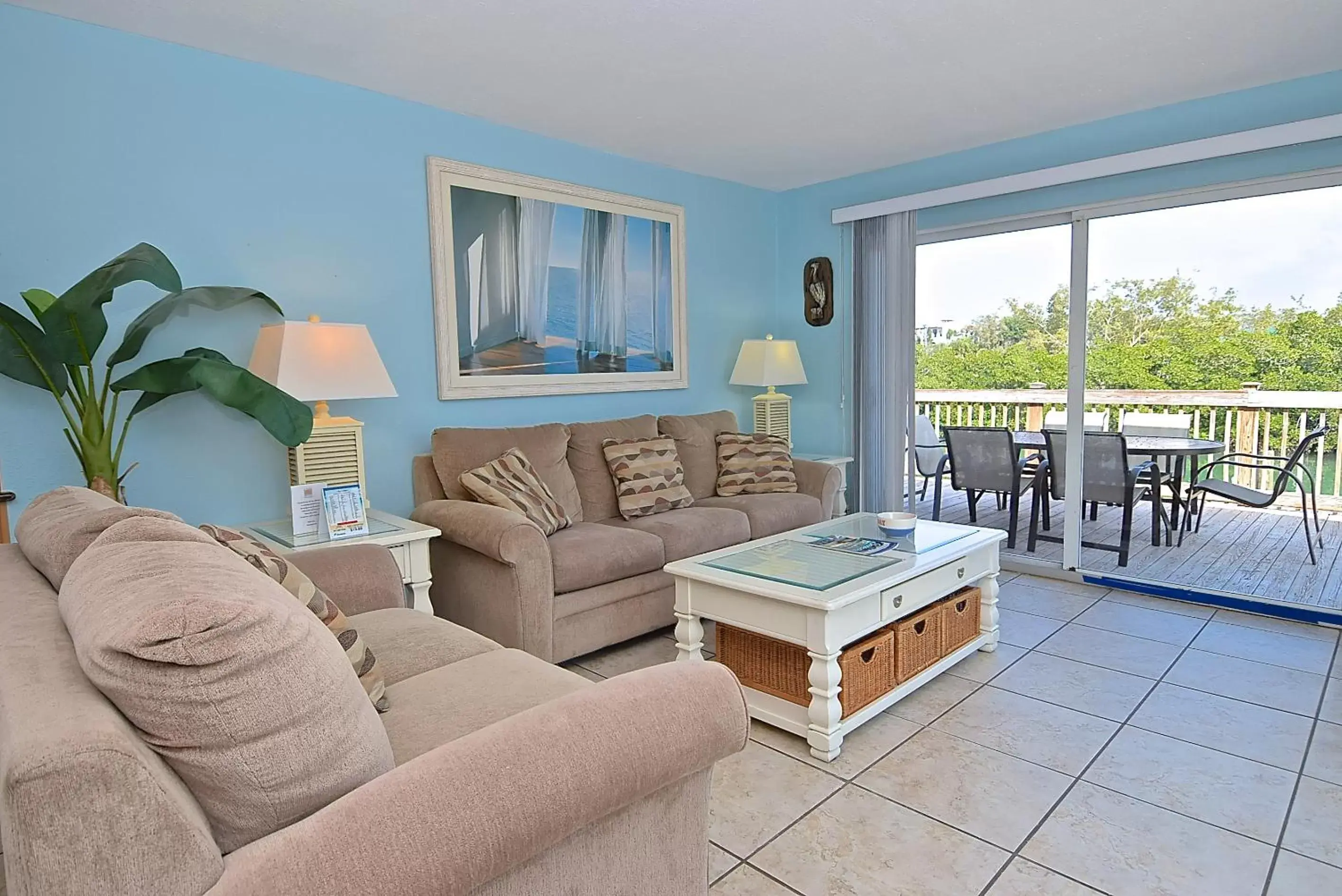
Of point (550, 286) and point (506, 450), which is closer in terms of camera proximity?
point (506, 450)

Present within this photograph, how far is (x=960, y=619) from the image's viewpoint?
302 centimetres

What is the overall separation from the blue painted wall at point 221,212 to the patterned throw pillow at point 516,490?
0.50 metres

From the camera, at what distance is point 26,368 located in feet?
7.88

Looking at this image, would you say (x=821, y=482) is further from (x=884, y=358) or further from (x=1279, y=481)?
(x=1279, y=481)

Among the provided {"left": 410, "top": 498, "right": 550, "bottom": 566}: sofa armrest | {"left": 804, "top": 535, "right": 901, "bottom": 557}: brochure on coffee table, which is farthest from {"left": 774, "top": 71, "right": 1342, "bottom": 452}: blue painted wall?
{"left": 410, "top": 498, "right": 550, "bottom": 566}: sofa armrest

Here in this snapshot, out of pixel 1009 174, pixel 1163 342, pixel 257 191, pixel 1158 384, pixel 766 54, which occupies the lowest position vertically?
pixel 1158 384

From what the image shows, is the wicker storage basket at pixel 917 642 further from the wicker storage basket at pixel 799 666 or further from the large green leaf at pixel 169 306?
the large green leaf at pixel 169 306

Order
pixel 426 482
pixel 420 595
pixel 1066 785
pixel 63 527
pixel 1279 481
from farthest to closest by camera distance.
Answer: pixel 1279 481 < pixel 426 482 < pixel 420 595 < pixel 1066 785 < pixel 63 527

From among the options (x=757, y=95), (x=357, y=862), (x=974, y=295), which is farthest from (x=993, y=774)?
(x=974, y=295)

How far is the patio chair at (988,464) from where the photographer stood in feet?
14.8

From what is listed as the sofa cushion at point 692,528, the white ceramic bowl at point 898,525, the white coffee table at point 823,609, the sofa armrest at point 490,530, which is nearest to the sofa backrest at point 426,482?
the sofa armrest at point 490,530

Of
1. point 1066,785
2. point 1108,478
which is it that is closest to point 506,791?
point 1066,785

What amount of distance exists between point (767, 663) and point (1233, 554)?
325cm

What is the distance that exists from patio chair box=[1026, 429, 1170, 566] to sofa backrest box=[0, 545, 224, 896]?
14.4 ft
